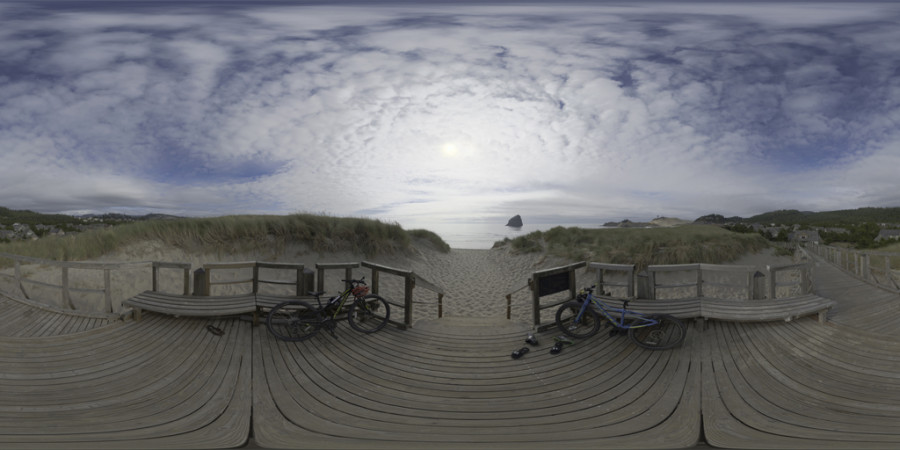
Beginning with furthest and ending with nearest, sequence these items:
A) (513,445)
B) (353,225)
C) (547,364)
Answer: (353,225), (547,364), (513,445)

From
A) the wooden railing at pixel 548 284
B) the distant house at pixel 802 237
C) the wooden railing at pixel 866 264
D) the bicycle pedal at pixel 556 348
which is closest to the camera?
the bicycle pedal at pixel 556 348

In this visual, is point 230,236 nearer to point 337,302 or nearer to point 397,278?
point 397,278

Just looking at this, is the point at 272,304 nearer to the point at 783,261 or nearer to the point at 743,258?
the point at 743,258

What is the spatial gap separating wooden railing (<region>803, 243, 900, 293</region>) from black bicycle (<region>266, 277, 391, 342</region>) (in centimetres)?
1134

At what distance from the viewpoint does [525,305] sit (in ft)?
40.3

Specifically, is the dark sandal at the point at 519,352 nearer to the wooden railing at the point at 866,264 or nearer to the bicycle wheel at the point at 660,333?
the bicycle wheel at the point at 660,333

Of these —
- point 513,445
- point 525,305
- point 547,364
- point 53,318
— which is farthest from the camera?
point 525,305

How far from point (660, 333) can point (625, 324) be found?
1.73 feet

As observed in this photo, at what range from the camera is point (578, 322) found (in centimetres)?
654

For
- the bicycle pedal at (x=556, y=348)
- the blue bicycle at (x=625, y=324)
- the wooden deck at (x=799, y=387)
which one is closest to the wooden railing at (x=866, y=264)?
the wooden deck at (x=799, y=387)

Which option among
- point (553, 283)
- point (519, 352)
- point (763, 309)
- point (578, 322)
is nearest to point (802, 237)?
point (763, 309)

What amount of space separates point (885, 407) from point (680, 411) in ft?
7.88

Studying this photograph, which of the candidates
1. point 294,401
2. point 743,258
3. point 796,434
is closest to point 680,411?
point 796,434

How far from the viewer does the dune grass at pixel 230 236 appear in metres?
12.3
